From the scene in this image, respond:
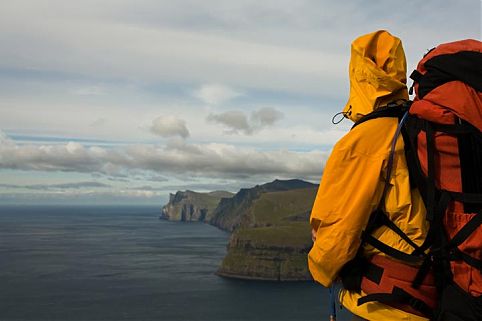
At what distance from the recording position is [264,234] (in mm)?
194750

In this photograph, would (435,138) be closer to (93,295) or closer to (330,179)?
(330,179)

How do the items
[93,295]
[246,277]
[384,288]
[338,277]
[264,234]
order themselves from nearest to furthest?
[384,288] → [338,277] → [93,295] → [246,277] → [264,234]

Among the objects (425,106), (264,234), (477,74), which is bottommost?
(264,234)

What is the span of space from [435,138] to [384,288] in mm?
1381

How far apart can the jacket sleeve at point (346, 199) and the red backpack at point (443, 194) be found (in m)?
0.15

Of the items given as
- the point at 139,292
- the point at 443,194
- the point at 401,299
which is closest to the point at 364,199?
the point at 443,194

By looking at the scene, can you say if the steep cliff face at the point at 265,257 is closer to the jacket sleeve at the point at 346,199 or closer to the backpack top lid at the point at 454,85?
the jacket sleeve at the point at 346,199

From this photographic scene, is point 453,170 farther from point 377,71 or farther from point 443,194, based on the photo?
point 377,71

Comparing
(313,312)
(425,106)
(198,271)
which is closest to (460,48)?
(425,106)

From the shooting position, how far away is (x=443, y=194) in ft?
12.1

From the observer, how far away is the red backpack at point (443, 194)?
11.7 feet

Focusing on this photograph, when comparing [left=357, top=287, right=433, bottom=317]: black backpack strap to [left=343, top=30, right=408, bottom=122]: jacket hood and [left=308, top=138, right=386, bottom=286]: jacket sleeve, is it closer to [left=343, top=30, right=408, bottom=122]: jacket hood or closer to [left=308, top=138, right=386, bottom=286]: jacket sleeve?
[left=308, top=138, right=386, bottom=286]: jacket sleeve

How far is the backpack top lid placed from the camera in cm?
355

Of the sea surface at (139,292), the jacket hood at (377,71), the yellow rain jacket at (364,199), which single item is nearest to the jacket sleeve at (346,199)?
the yellow rain jacket at (364,199)
